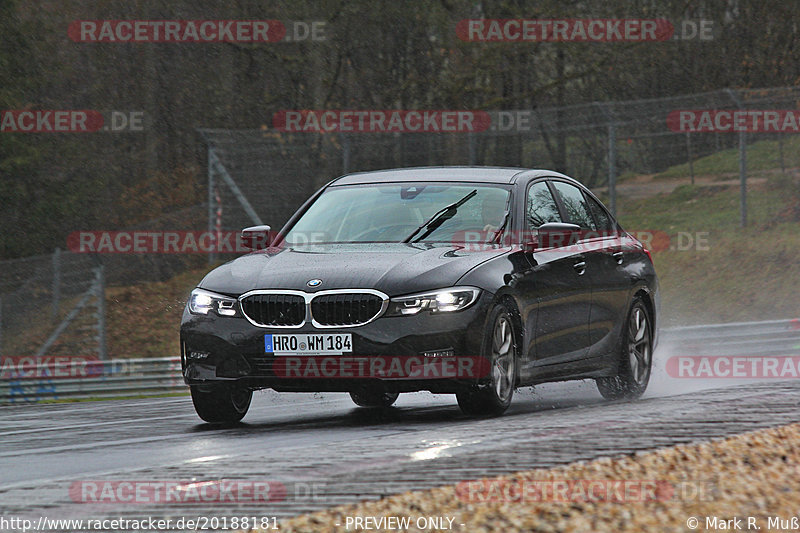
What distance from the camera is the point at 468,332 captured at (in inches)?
348

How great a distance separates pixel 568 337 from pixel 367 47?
24.3 m

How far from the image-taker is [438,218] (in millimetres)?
10000

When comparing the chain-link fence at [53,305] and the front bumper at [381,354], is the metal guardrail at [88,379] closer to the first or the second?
the chain-link fence at [53,305]

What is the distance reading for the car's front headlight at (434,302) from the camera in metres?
8.81

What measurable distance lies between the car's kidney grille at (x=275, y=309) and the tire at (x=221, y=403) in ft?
2.11

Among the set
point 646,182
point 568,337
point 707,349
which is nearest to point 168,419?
point 568,337

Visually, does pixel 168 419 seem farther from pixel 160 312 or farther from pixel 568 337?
pixel 160 312

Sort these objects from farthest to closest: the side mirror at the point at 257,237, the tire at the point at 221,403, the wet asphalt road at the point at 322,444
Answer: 1. the side mirror at the point at 257,237
2. the tire at the point at 221,403
3. the wet asphalt road at the point at 322,444
